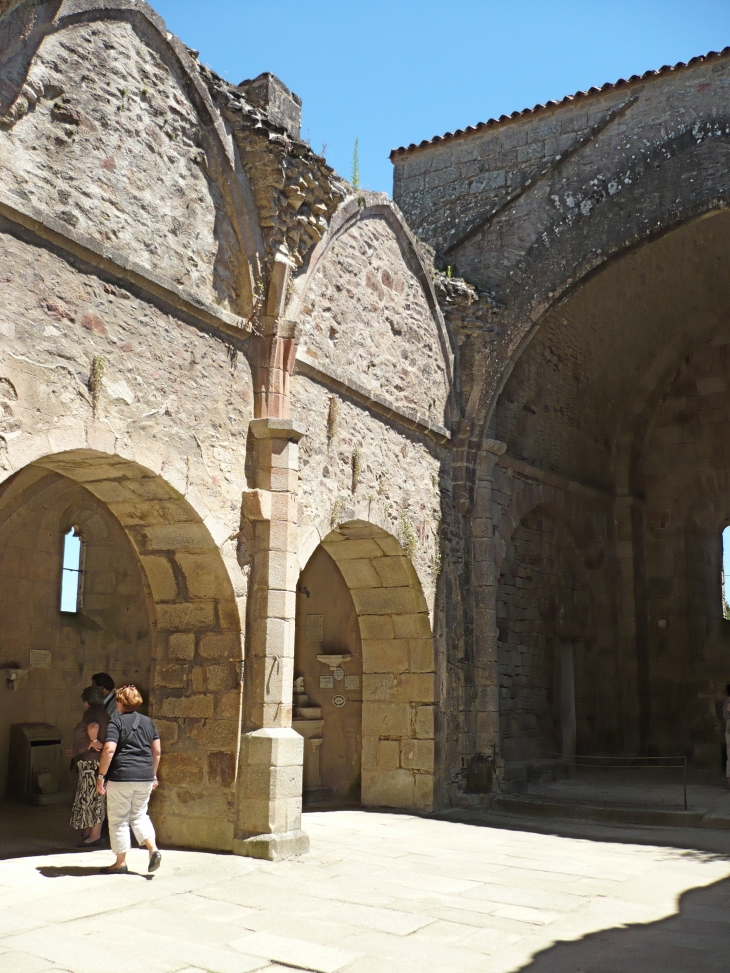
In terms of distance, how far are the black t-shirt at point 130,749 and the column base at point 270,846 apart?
1030 millimetres

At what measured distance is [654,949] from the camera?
14.8ft

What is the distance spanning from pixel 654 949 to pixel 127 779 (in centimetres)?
303

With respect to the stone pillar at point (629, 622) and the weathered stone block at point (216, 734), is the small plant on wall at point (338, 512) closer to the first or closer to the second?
the weathered stone block at point (216, 734)

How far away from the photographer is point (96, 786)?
266 inches

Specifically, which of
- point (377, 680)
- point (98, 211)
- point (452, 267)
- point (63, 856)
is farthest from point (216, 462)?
point (452, 267)

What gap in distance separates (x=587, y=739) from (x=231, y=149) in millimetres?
8636

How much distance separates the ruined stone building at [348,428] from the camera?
6.16m

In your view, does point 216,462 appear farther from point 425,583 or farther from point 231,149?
point 425,583

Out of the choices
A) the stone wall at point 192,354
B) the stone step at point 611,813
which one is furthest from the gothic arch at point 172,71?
the stone step at point 611,813

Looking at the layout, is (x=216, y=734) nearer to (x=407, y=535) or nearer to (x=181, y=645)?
(x=181, y=645)

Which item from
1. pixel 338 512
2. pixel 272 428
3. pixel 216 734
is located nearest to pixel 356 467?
pixel 338 512

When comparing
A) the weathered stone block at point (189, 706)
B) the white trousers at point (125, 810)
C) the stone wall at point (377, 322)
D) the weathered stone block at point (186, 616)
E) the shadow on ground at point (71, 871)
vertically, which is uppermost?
the stone wall at point (377, 322)

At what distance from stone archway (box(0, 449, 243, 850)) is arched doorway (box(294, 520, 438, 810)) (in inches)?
81.0

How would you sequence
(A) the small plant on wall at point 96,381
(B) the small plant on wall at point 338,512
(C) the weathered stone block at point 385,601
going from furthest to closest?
(C) the weathered stone block at point 385,601
(B) the small plant on wall at point 338,512
(A) the small plant on wall at point 96,381
